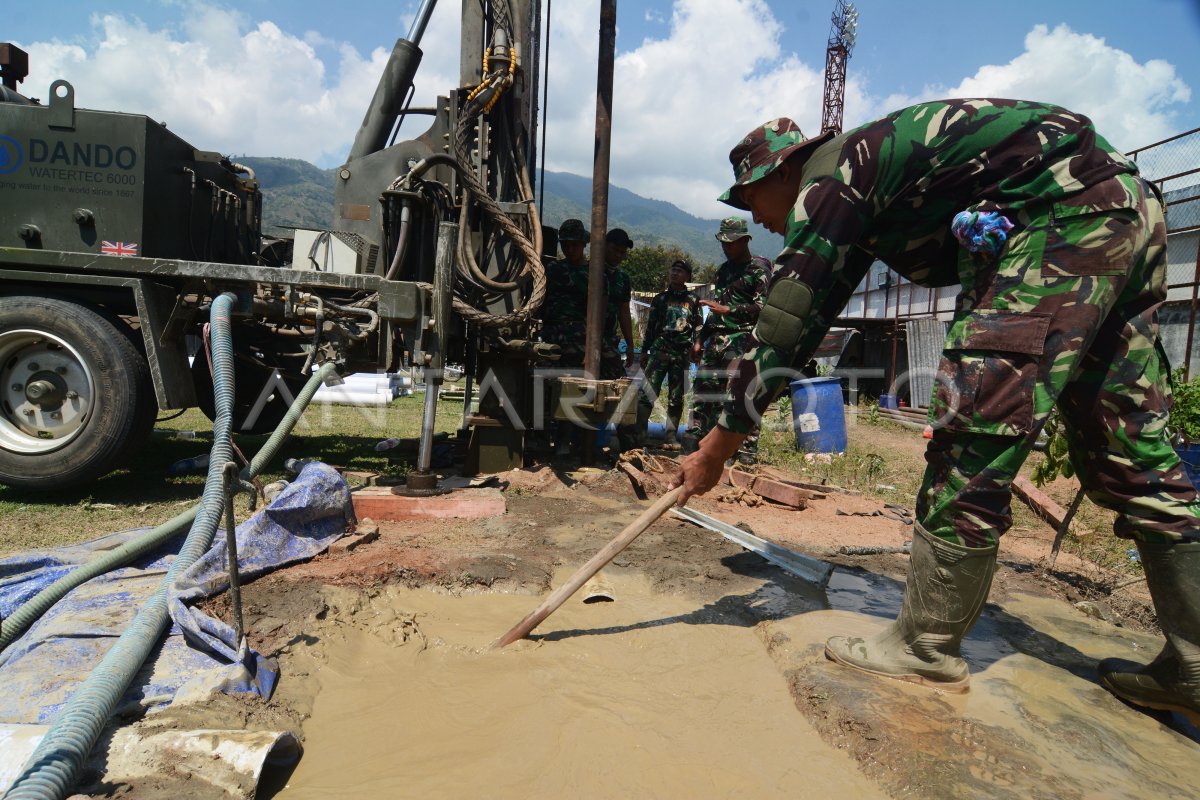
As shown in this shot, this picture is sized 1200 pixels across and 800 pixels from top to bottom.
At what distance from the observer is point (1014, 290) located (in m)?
1.83

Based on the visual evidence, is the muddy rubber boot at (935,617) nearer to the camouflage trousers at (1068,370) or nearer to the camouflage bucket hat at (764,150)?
the camouflage trousers at (1068,370)

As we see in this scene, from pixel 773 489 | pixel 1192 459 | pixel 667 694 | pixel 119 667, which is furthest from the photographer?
pixel 1192 459

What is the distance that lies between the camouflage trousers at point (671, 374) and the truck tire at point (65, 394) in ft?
13.0

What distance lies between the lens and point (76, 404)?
3.87 meters

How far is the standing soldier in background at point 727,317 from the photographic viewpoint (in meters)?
5.72

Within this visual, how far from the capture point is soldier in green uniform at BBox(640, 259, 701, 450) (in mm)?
6422

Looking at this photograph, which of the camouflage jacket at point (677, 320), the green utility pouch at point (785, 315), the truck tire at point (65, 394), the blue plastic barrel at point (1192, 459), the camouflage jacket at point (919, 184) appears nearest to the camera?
the camouflage jacket at point (919, 184)

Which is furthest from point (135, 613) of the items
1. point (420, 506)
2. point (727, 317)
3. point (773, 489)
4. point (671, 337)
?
point (671, 337)

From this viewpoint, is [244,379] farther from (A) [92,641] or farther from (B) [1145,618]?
(B) [1145,618]

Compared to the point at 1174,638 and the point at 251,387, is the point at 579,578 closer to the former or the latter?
the point at 1174,638

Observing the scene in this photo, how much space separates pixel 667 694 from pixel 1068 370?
1.37 metres

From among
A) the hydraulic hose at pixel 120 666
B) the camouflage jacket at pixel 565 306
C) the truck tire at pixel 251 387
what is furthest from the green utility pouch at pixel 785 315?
the truck tire at pixel 251 387

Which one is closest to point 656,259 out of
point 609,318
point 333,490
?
point 609,318

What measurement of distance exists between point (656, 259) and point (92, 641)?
44.2m
